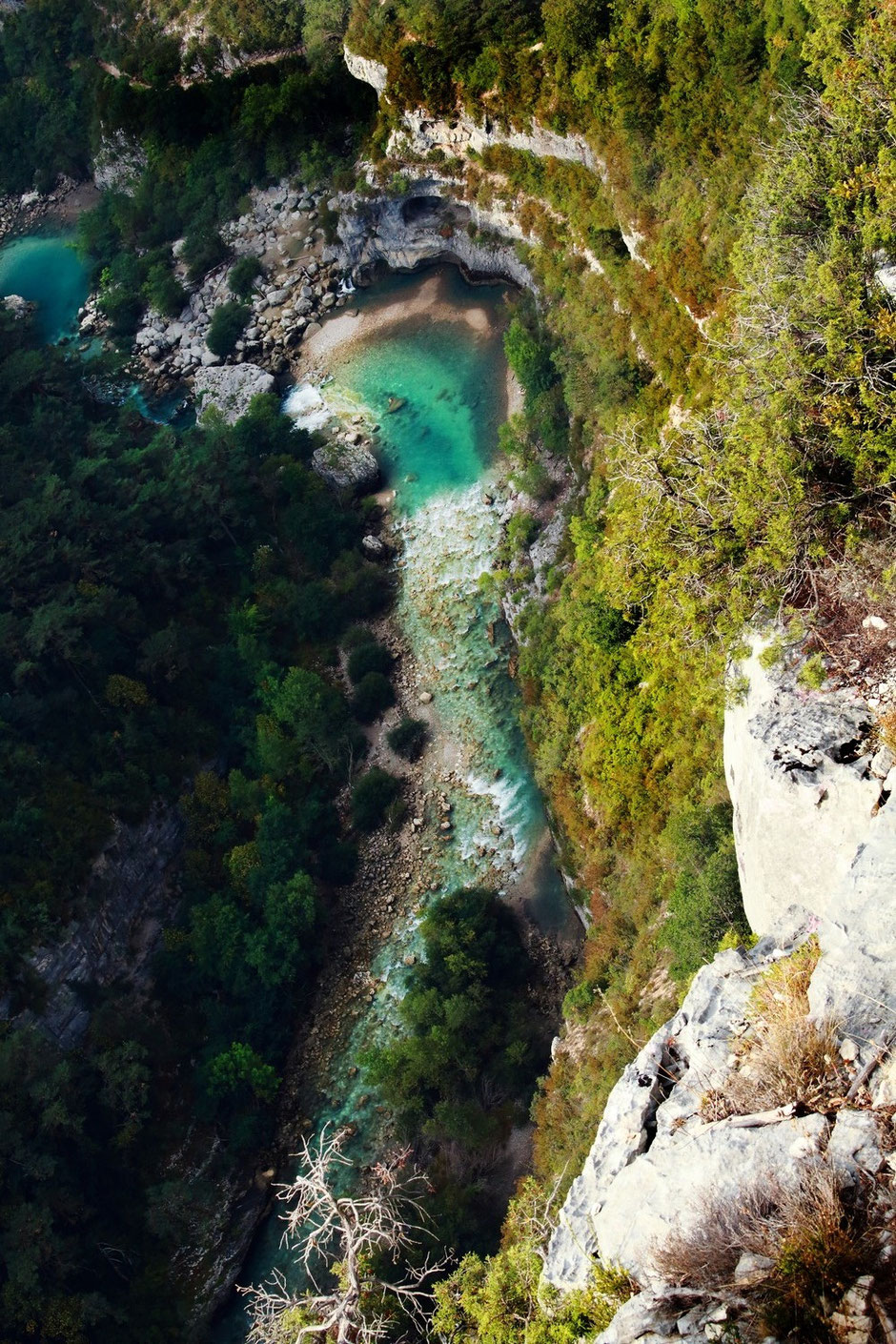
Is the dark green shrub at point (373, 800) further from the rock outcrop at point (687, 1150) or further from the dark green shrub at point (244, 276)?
the dark green shrub at point (244, 276)

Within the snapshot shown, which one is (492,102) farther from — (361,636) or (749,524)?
(749,524)

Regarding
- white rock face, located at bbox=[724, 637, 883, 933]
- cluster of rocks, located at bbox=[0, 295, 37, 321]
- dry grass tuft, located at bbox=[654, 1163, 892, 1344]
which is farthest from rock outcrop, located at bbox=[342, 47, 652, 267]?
Answer: dry grass tuft, located at bbox=[654, 1163, 892, 1344]

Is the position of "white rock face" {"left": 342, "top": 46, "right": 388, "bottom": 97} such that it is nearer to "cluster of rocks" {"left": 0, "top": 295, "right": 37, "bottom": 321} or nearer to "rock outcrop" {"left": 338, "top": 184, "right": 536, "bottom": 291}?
"rock outcrop" {"left": 338, "top": 184, "right": 536, "bottom": 291}

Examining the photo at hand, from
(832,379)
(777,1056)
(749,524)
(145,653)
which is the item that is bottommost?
(145,653)

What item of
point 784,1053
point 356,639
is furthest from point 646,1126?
point 356,639

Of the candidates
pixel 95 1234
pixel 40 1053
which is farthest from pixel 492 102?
pixel 95 1234

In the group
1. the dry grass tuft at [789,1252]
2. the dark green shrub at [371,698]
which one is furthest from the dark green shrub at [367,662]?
the dry grass tuft at [789,1252]
